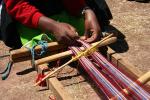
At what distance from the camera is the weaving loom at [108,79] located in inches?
73.7

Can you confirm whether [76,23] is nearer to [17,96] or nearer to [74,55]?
[74,55]

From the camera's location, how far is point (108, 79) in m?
2.15

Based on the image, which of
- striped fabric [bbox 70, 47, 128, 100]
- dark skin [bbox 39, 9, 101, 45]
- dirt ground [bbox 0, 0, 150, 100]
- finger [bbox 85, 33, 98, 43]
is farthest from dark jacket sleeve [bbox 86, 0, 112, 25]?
striped fabric [bbox 70, 47, 128, 100]

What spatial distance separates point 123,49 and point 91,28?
1.64 feet

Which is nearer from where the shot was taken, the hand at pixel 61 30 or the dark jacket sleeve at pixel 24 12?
the hand at pixel 61 30

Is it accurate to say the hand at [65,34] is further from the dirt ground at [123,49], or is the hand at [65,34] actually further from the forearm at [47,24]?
the dirt ground at [123,49]

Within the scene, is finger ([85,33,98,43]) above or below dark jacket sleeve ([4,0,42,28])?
below

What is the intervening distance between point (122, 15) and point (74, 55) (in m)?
1.40

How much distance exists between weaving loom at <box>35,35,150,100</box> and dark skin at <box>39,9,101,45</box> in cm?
7

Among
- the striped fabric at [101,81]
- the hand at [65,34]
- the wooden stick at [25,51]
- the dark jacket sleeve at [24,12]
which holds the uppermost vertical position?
the dark jacket sleeve at [24,12]

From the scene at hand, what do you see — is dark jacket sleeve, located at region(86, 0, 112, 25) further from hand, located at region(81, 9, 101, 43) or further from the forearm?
the forearm

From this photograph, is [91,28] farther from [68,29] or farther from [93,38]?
[68,29]

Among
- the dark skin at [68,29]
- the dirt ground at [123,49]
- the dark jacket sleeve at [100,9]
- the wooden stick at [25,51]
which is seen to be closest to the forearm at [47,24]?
the dark skin at [68,29]

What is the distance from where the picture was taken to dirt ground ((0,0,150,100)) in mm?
2582
